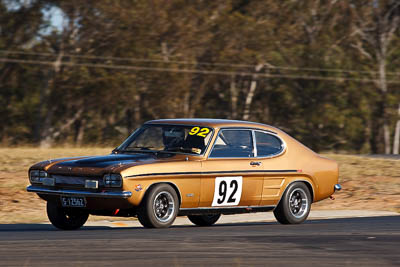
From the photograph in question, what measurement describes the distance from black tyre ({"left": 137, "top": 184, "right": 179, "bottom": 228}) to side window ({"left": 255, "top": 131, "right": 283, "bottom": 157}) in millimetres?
1775

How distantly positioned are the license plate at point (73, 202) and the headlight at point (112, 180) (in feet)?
1.24

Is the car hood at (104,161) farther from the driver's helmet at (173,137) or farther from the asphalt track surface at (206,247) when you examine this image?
the asphalt track surface at (206,247)

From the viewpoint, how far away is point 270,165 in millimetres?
11508

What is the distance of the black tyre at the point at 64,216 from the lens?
1058 centimetres

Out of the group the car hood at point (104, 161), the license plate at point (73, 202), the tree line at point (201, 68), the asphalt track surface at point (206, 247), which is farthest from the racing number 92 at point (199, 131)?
the tree line at point (201, 68)

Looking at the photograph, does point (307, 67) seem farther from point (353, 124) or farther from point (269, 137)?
point (269, 137)

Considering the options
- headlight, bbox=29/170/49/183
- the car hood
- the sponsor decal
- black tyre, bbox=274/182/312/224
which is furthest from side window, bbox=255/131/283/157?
headlight, bbox=29/170/49/183

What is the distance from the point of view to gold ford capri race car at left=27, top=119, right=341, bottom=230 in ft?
32.7

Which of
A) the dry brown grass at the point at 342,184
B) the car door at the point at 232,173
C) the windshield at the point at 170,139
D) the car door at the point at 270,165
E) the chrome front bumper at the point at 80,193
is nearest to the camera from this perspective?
the chrome front bumper at the point at 80,193

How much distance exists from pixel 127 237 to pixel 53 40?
128 ft

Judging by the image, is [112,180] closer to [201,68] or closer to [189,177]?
[189,177]

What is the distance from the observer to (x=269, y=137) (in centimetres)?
1189

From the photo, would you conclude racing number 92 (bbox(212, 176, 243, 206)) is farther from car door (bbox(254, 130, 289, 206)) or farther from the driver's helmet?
the driver's helmet

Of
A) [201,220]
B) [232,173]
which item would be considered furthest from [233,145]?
[201,220]
